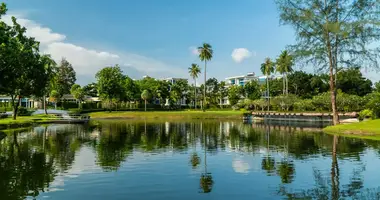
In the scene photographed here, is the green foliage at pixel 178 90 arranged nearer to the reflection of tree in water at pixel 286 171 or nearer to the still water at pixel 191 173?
the still water at pixel 191 173

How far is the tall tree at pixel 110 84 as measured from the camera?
314 feet

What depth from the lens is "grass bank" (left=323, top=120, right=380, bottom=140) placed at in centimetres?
3073

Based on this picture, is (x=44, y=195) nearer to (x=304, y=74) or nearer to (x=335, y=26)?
(x=335, y=26)

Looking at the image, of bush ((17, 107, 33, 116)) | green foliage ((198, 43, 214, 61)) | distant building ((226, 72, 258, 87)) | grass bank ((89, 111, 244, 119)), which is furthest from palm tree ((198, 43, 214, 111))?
distant building ((226, 72, 258, 87))

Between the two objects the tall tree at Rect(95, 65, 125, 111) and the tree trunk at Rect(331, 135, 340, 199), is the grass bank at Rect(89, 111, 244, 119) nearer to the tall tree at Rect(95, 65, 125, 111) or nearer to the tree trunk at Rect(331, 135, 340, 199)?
the tall tree at Rect(95, 65, 125, 111)

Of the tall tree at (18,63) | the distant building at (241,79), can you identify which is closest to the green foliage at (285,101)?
the tall tree at (18,63)

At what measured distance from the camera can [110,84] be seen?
95688mm

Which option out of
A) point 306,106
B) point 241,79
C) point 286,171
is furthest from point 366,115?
point 241,79

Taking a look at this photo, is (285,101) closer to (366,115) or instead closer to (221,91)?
(366,115)

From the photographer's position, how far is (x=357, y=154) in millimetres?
20062

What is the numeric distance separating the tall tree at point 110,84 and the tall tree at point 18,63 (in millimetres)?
35907

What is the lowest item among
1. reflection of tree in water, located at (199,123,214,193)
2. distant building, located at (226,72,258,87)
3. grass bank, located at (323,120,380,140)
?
reflection of tree in water, located at (199,123,214,193)

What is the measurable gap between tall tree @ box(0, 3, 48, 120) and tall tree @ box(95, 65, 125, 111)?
1414 inches

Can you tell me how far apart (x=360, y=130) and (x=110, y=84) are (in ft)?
242
